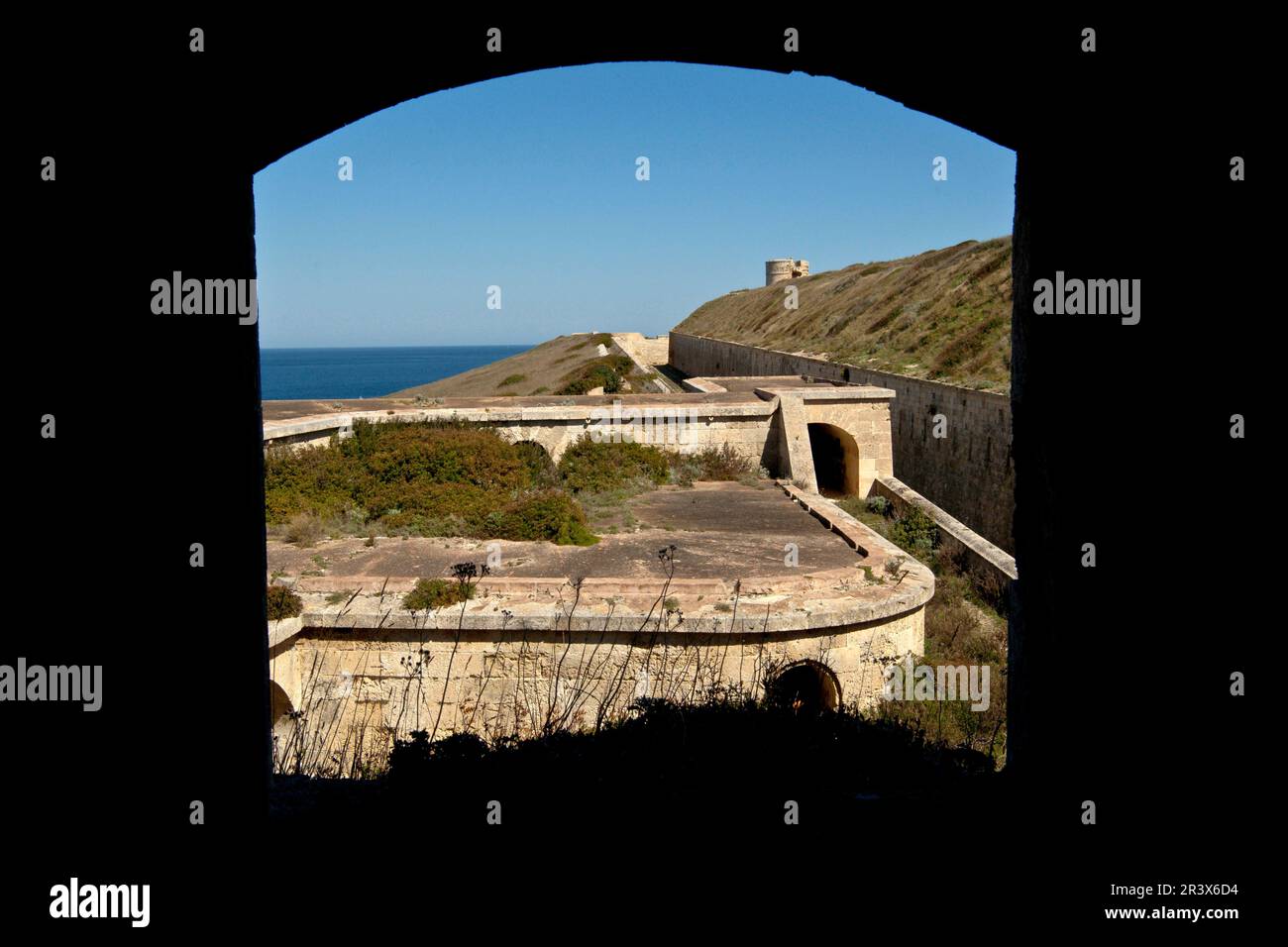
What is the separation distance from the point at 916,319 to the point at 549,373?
16105 mm

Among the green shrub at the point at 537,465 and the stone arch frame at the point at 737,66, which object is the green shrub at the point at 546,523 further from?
the stone arch frame at the point at 737,66

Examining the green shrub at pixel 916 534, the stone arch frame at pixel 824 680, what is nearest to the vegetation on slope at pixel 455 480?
the green shrub at pixel 916 534

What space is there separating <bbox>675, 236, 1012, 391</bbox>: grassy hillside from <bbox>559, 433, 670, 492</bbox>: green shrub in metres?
8.13

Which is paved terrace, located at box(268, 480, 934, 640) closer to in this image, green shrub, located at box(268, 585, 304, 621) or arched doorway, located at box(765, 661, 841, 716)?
green shrub, located at box(268, 585, 304, 621)

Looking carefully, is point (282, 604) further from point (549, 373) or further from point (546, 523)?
point (549, 373)

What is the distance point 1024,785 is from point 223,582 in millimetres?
2682

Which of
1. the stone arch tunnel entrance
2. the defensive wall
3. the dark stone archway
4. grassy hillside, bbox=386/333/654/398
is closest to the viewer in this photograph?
the dark stone archway

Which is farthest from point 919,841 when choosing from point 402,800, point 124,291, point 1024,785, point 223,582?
point 124,291

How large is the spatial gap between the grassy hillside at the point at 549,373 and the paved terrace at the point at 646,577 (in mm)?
15257

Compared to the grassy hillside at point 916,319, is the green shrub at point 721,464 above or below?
below

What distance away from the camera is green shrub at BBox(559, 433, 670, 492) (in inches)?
580

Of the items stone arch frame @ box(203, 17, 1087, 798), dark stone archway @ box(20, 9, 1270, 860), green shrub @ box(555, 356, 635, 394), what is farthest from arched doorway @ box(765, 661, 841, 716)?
green shrub @ box(555, 356, 635, 394)

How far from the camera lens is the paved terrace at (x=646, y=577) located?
829cm
